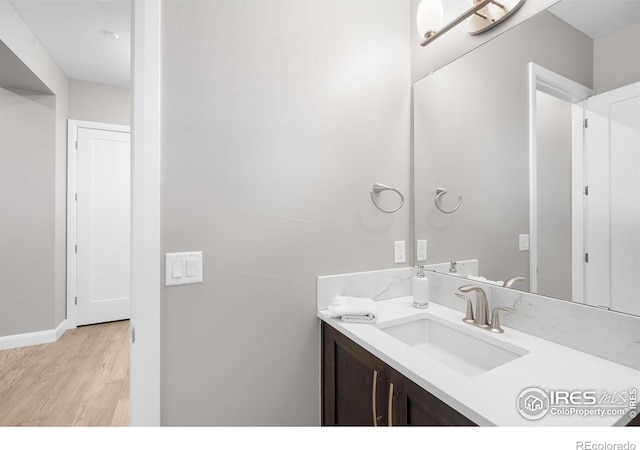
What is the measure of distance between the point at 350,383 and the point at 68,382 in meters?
2.31

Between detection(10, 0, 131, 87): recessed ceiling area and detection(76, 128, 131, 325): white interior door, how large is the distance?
0.65m

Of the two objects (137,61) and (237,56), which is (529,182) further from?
(137,61)

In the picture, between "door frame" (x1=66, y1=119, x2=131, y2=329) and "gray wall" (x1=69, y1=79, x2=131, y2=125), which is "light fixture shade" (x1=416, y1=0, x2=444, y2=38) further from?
"door frame" (x1=66, y1=119, x2=131, y2=329)

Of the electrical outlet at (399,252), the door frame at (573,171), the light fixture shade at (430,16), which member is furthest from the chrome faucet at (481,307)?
the light fixture shade at (430,16)

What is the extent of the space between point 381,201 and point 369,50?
0.73m

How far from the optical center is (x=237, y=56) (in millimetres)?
1147

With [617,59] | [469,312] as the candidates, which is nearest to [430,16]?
[617,59]

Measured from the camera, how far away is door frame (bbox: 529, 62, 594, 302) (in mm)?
938

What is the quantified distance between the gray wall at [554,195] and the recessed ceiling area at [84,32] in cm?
266

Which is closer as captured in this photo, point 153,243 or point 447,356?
point 153,243

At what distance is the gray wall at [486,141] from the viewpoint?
3.43 ft

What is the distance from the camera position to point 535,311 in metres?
1.04

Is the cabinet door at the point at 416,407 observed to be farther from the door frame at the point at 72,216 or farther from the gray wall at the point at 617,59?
the door frame at the point at 72,216
